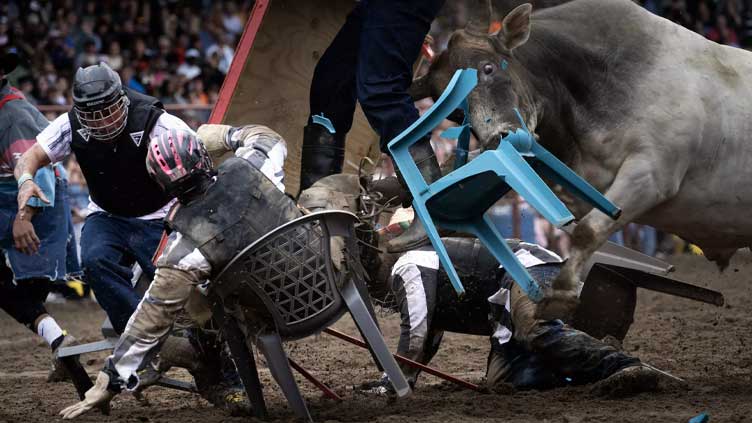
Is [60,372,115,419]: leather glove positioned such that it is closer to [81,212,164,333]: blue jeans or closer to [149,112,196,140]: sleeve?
[81,212,164,333]: blue jeans

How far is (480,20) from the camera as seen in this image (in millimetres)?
5230

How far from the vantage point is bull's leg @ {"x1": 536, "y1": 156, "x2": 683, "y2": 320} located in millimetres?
4871

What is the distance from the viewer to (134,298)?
562 cm

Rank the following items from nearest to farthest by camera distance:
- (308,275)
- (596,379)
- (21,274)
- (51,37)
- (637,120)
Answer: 1. (308,275)
2. (637,120)
3. (596,379)
4. (21,274)
5. (51,37)

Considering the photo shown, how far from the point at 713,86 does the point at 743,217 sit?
677 millimetres

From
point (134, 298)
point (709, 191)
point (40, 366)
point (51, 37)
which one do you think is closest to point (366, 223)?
point (134, 298)

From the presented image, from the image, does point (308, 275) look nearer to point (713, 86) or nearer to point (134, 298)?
point (134, 298)

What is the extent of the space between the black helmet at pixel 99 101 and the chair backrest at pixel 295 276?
1.24m

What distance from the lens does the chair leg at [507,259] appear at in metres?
4.73

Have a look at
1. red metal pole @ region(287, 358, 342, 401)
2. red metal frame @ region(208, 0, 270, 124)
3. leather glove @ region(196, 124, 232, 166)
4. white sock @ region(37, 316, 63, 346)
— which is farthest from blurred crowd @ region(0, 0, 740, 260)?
red metal pole @ region(287, 358, 342, 401)

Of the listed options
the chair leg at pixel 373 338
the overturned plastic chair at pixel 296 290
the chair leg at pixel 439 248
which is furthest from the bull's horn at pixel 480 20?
the chair leg at pixel 373 338

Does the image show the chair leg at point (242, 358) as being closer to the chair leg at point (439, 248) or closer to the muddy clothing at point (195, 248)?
the muddy clothing at point (195, 248)

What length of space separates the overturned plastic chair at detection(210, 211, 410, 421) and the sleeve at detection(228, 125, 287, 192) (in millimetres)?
462

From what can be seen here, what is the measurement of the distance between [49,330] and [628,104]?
377cm
